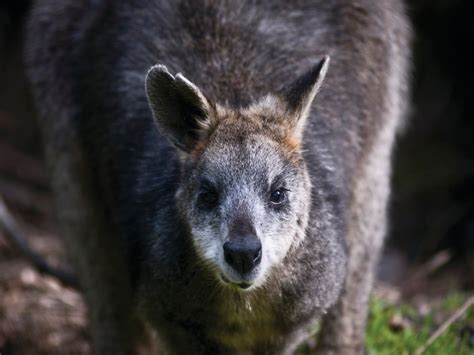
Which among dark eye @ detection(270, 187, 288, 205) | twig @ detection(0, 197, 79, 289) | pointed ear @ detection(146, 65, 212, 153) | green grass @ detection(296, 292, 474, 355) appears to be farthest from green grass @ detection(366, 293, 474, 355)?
twig @ detection(0, 197, 79, 289)

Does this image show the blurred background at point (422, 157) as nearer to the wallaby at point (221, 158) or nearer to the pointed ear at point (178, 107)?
the wallaby at point (221, 158)

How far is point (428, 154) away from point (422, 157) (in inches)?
3.2

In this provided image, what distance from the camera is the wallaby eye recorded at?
5.51m

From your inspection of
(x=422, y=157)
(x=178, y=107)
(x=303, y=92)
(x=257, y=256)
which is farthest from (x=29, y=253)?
(x=422, y=157)

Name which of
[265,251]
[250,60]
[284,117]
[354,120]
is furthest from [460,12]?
[265,251]

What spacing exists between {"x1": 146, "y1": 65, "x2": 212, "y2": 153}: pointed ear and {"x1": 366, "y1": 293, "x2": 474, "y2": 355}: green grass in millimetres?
2495

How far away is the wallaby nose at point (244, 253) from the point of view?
5.10 metres

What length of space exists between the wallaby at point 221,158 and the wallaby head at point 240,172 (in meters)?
0.01

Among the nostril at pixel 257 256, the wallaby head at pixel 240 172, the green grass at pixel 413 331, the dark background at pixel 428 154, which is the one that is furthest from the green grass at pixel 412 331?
the dark background at pixel 428 154

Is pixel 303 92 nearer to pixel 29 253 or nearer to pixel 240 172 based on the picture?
pixel 240 172

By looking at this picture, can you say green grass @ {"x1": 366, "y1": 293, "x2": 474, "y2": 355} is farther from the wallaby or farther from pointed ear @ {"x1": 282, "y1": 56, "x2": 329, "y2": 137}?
pointed ear @ {"x1": 282, "y1": 56, "x2": 329, "y2": 137}

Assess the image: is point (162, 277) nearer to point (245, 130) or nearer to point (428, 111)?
point (245, 130)

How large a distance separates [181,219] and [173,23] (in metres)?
1.83

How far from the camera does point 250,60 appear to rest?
6.75 m
